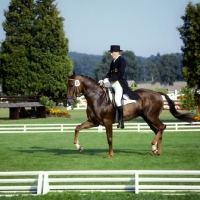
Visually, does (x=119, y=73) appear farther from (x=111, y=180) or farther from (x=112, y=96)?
(x=111, y=180)

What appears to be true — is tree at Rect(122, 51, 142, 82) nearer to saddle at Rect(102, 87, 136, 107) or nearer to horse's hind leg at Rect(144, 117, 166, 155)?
horse's hind leg at Rect(144, 117, 166, 155)

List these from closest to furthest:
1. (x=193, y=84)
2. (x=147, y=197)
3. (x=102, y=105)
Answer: (x=147, y=197), (x=102, y=105), (x=193, y=84)

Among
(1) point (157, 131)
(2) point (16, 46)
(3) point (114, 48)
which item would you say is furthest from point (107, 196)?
(2) point (16, 46)

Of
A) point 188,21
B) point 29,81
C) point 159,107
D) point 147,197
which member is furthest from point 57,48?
point 147,197

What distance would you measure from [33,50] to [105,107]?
111 feet

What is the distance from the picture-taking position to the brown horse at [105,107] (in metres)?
15.9

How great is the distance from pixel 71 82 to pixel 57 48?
112 feet

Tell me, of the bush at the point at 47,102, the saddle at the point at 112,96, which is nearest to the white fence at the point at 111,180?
the saddle at the point at 112,96

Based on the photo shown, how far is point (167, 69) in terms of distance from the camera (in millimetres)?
184500

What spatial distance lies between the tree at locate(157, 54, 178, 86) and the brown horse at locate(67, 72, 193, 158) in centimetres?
16377

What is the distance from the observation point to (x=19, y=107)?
160 feet

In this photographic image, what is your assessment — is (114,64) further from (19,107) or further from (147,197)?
(19,107)

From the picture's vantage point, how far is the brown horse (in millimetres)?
15938

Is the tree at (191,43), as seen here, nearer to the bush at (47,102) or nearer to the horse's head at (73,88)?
the bush at (47,102)
